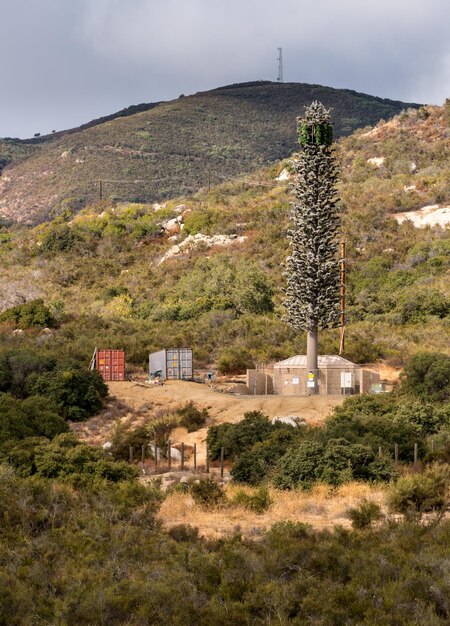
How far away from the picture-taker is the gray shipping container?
3753 centimetres

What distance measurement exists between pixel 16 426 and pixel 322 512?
397 inches

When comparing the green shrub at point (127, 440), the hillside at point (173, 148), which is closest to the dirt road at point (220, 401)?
the green shrub at point (127, 440)

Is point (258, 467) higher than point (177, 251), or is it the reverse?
point (177, 251)

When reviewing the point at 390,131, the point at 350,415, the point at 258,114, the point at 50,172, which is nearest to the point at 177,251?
the point at 390,131

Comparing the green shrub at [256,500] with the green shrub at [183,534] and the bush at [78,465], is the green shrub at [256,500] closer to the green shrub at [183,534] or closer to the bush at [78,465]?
the green shrub at [183,534]

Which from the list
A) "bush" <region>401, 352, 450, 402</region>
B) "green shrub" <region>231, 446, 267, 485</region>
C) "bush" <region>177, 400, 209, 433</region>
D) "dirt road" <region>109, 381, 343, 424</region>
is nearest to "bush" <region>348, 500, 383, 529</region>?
"green shrub" <region>231, 446, 267, 485</region>

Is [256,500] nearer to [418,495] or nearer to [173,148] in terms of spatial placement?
[418,495]

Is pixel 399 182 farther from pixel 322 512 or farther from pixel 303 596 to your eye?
pixel 303 596

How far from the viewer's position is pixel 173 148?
14400 centimetres

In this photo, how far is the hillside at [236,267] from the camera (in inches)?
1769

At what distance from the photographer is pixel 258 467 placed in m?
22.4

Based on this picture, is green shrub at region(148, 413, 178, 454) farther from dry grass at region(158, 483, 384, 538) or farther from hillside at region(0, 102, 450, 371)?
hillside at region(0, 102, 450, 371)

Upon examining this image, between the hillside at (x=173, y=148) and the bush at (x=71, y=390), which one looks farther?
the hillside at (x=173, y=148)

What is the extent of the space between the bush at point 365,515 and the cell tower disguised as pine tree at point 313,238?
19.6m
